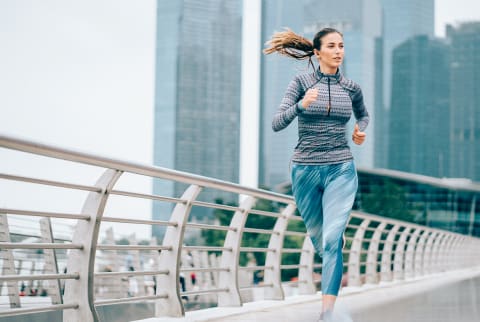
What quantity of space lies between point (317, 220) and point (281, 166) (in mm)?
159651

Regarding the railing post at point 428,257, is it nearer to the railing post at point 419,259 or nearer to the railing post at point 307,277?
the railing post at point 419,259

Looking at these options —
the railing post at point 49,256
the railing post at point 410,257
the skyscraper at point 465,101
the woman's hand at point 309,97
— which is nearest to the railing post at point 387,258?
the railing post at point 410,257

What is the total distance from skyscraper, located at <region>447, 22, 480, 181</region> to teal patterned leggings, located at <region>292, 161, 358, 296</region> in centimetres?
14828

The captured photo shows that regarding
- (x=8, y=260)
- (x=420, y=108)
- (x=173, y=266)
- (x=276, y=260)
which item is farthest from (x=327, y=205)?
(x=420, y=108)

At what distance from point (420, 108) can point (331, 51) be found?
493ft

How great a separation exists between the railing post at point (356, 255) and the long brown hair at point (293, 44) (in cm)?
610

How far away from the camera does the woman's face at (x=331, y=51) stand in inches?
214

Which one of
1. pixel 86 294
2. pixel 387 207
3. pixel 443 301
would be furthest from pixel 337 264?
pixel 387 207

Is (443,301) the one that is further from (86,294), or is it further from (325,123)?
(86,294)

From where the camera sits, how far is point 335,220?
5426 millimetres

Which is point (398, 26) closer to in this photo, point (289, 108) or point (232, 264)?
point (232, 264)

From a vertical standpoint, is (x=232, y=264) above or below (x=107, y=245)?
below

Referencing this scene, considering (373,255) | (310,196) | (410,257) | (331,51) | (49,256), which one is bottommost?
(410,257)

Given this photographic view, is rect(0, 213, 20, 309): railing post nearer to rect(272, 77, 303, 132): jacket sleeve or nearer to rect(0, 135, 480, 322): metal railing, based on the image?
rect(0, 135, 480, 322): metal railing
